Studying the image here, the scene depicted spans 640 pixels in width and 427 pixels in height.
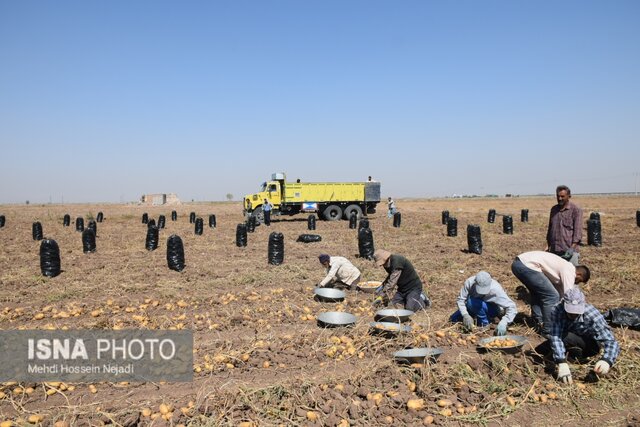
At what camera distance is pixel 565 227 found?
6383mm

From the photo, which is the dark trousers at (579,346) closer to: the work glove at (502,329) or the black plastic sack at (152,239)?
the work glove at (502,329)

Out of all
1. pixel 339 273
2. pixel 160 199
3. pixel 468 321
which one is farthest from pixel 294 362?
pixel 160 199

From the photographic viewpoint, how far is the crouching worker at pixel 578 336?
4.28 metres

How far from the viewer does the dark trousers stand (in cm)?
478

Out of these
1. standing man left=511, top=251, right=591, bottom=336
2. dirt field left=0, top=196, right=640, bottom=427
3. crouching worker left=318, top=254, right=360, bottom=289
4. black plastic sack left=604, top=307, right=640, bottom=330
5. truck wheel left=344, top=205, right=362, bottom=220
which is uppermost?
truck wheel left=344, top=205, right=362, bottom=220

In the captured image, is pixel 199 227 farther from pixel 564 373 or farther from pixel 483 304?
pixel 564 373

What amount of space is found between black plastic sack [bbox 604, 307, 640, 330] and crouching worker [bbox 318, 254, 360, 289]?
4.22m

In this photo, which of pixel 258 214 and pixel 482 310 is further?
pixel 258 214

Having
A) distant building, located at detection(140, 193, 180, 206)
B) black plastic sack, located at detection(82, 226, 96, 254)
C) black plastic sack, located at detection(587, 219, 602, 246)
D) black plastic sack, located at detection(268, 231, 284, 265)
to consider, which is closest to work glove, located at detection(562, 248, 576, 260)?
black plastic sack, located at detection(268, 231, 284, 265)

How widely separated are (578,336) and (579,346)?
128 mm

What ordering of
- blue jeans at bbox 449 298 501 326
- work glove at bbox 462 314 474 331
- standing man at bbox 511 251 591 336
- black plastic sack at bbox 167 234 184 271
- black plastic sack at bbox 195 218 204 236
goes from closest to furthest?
1. standing man at bbox 511 251 591 336
2. work glove at bbox 462 314 474 331
3. blue jeans at bbox 449 298 501 326
4. black plastic sack at bbox 167 234 184 271
5. black plastic sack at bbox 195 218 204 236

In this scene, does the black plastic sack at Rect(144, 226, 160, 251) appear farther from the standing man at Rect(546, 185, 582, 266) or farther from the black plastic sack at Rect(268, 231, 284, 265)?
the standing man at Rect(546, 185, 582, 266)

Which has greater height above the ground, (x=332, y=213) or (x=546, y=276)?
(x=332, y=213)

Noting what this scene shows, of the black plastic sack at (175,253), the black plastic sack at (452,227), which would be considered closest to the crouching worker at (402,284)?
the black plastic sack at (175,253)
